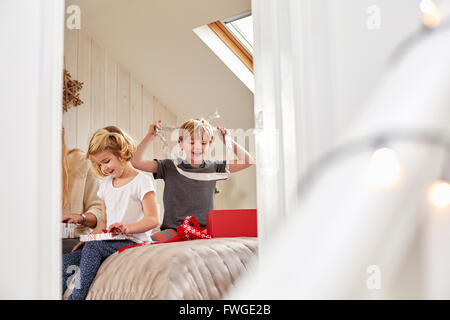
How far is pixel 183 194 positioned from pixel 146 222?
75cm

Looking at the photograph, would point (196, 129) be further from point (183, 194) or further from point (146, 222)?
point (146, 222)

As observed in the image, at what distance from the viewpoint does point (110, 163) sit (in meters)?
2.01

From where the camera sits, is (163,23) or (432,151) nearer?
(432,151)

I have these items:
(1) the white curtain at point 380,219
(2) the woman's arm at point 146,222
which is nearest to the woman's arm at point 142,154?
(2) the woman's arm at point 146,222

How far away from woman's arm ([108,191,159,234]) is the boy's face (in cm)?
63

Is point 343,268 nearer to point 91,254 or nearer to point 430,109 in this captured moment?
point 430,109

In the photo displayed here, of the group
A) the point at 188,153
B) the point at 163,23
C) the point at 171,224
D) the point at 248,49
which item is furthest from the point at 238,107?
the point at 171,224

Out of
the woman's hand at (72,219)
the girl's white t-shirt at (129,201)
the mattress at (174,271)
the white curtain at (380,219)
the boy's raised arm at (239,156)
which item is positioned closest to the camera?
the white curtain at (380,219)

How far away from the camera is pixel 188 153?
2463mm

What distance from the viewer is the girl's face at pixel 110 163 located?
2.01m

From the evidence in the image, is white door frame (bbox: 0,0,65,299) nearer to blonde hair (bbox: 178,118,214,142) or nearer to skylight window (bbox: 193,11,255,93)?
blonde hair (bbox: 178,118,214,142)

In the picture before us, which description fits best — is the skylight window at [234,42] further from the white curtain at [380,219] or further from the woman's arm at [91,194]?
the white curtain at [380,219]

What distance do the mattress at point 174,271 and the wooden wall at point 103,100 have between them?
80.4 inches

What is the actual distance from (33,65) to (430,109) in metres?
0.70
